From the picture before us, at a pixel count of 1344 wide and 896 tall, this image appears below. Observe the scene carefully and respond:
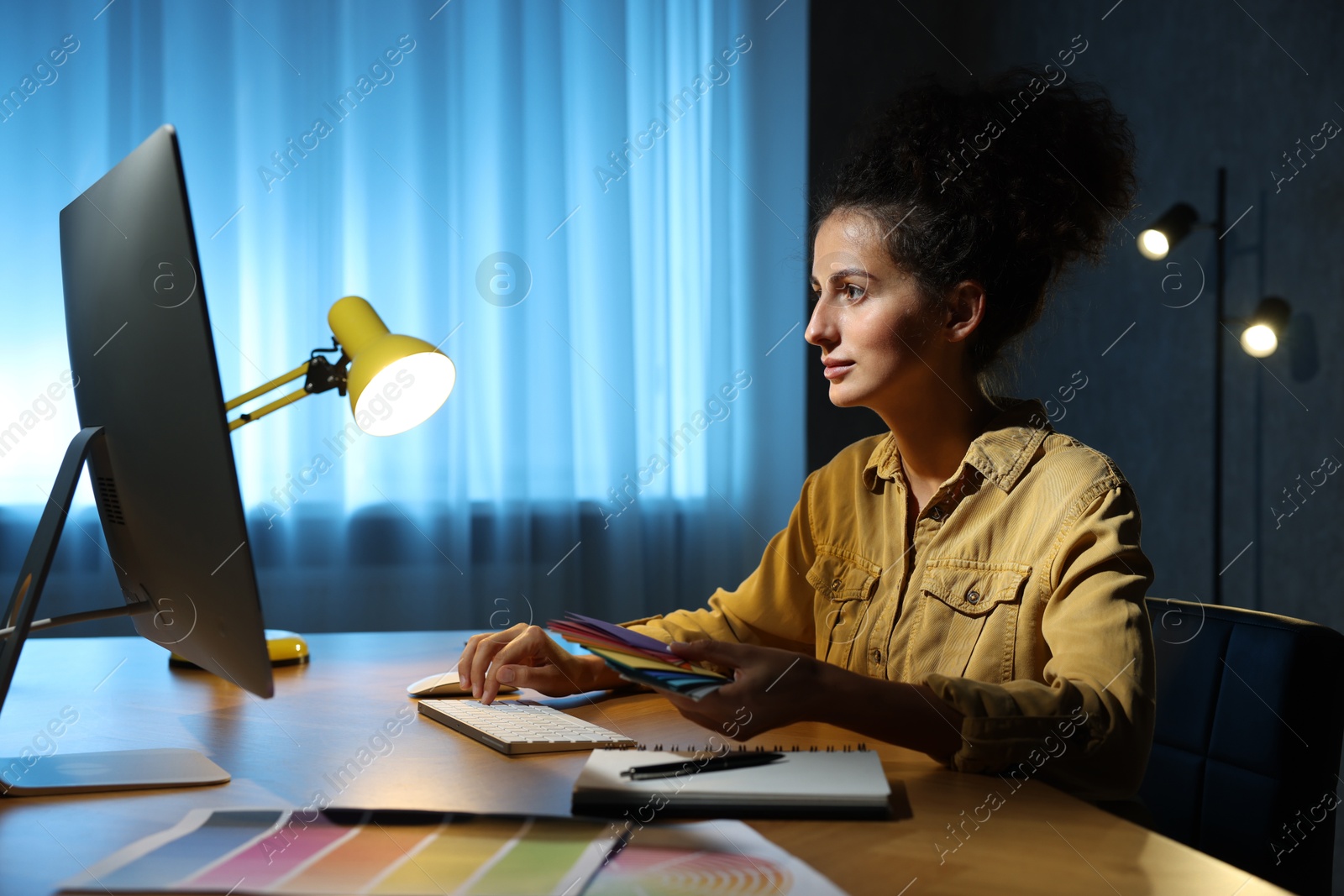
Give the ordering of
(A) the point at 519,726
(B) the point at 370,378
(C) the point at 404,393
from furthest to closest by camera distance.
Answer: (C) the point at 404,393 < (B) the point at 370,378 < (A) the point at 519,726

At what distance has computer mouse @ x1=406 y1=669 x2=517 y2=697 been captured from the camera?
3.76 ft

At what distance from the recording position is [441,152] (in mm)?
2828

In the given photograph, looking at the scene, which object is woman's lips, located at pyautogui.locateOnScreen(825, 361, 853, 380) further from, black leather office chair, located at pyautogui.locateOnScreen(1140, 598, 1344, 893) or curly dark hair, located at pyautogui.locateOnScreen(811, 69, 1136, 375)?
black leather office chair, located at pyautogui.locateOnScreen(1140, 598, 1344, 893)

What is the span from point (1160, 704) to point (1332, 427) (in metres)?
1.26

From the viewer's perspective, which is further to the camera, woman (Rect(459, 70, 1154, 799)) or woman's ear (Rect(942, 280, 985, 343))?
woman's ear (Rect(942, 280, 985, 343))

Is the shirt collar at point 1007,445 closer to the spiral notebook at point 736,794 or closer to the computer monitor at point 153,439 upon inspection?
the spiral notebook at point 736,794

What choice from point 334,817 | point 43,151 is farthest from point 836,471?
point 43,151

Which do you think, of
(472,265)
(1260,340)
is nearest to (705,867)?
(1260,340)

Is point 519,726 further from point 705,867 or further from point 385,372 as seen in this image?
point 385,372

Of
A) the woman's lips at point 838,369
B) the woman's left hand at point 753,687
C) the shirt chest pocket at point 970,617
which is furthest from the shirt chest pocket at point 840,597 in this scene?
the woman's left hand at point 753,687

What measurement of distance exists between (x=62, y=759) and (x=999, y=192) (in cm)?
112

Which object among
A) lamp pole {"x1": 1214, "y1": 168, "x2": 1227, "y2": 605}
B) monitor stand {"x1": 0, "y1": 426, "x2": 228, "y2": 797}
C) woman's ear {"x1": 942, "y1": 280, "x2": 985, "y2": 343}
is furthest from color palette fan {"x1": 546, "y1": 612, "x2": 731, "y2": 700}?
lamp pole {"x1": 1214, "y1": 168, "x2": 1227, "y2": 605}

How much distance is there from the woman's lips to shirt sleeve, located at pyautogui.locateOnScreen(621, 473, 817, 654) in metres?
0.23

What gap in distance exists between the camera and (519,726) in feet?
3.17
